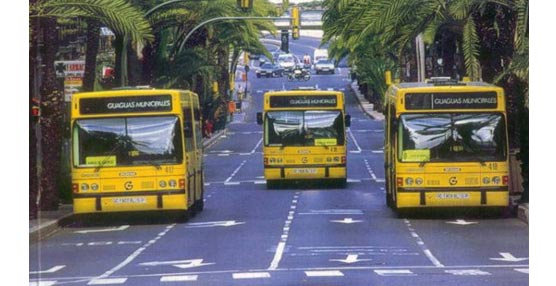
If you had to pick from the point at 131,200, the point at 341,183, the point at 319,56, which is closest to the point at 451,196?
the point at 131,200

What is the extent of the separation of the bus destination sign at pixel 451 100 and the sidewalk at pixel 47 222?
6709 millimetres

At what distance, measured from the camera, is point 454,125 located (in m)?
29.8

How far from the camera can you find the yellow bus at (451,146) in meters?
29.4

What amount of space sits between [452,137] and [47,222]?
7411mm

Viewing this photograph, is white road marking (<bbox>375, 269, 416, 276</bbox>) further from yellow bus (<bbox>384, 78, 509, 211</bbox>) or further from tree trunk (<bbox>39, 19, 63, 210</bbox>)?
tree trunk (<bbox>39, 19, 63, 210</bbox>)

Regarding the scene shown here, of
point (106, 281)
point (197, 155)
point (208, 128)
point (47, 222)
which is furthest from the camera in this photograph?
point (208, 128)

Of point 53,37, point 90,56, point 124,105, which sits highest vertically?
point 53,37

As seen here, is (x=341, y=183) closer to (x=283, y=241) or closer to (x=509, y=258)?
(x=283, y=241)

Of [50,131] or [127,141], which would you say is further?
[50,131]

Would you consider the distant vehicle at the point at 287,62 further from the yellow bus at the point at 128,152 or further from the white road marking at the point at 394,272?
the white road marking at the point at 394,272

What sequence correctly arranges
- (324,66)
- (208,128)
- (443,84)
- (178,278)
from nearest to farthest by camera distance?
1. (178,278)
2. (443,84)
3. (208,128)
4. (324,66)

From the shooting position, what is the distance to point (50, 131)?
31859mm

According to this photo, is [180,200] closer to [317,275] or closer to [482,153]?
[482,153]
